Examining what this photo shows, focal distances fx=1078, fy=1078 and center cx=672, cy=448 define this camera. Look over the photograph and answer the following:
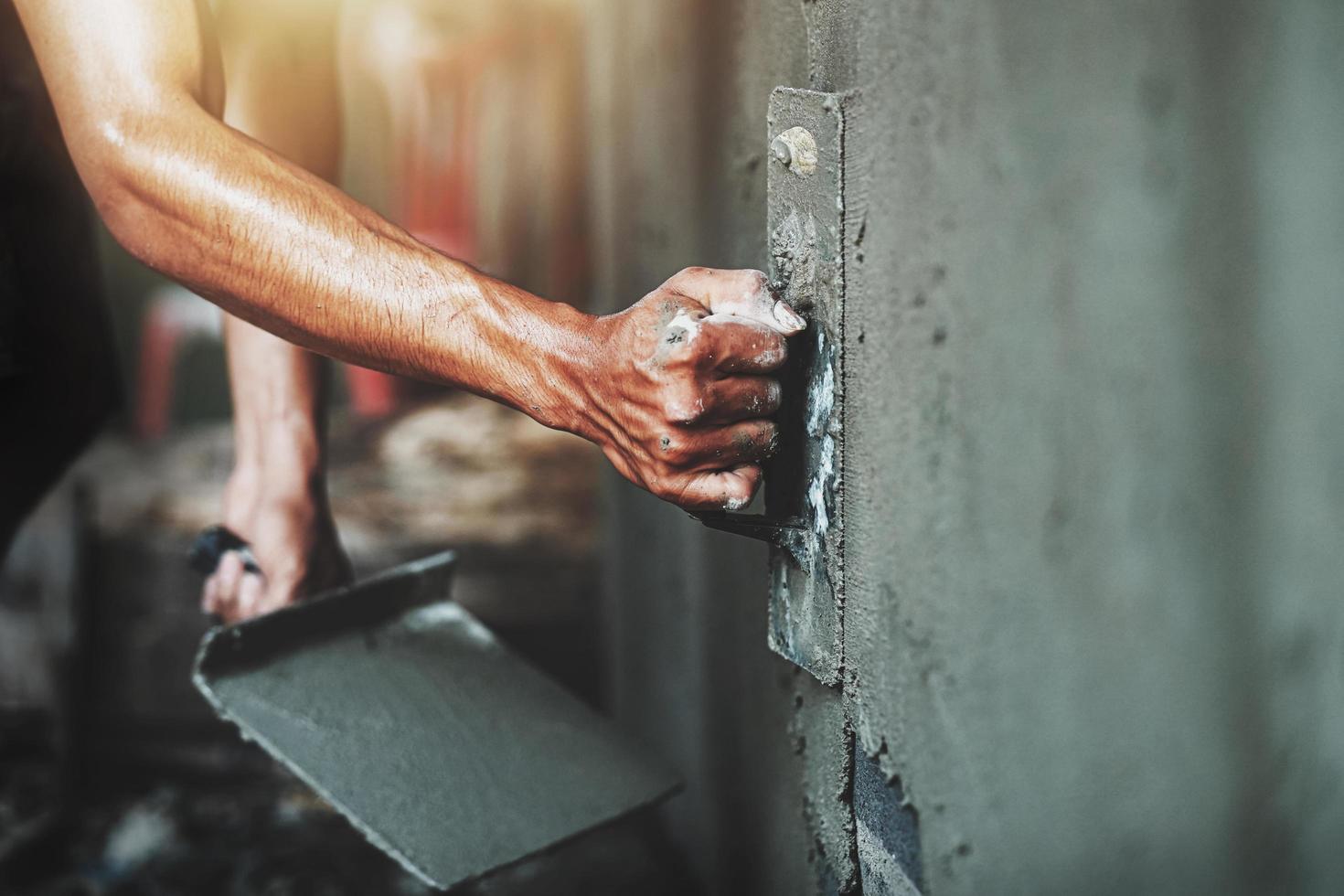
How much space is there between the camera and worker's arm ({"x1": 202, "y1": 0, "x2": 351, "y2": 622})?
5.76 ft

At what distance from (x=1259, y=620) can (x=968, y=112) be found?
1.22 feet

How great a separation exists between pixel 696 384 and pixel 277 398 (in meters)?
1.14

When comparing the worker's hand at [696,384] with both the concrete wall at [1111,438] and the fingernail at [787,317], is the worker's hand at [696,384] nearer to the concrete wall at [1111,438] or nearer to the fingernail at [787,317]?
the fingernail at [787,317]

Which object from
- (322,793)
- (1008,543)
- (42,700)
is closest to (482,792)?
(322,793)

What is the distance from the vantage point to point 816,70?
1068 millimetres

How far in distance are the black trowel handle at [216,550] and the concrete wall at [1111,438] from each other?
120cm

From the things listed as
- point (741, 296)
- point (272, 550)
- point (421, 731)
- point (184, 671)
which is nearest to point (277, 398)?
point (272, 550)

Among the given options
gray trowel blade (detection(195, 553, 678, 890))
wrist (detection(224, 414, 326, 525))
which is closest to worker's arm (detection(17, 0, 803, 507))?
gray trowel blade (detection(195, 553, 678, 890))

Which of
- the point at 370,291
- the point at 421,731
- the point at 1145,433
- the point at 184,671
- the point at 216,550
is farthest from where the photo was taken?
the point at 184,671

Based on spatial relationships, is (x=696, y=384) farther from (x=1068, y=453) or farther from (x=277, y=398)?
(x=277, y=398)

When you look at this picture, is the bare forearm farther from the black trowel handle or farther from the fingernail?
the black trowel handle

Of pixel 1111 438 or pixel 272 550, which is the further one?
pixel 272 550

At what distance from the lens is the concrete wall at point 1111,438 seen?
0.62m

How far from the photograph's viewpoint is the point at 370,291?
3.54 ft
